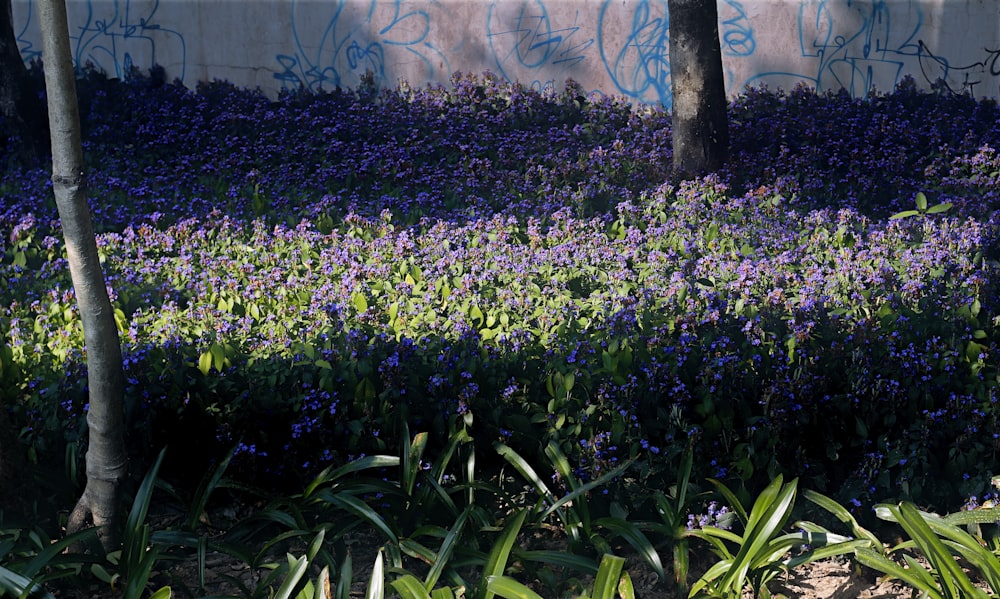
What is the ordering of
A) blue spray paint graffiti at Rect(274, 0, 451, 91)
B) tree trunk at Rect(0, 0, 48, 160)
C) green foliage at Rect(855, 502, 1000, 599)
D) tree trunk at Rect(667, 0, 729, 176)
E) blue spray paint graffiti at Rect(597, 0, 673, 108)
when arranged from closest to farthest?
green foliage at Rect(855, 502, 1000, 599) < tree trunk at Rect(667, 0, 729, 176) < tree trunk at Rect(0, 0, 48, 160) < blue spray paint graffiti at Rect(597, 0, 673, 108) < blue spray paint graffiti at Rect(274, 0, 451, 91)

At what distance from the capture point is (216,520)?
124 inches

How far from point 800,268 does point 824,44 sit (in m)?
4.49

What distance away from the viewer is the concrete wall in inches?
317

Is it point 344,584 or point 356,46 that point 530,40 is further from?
point 344,584

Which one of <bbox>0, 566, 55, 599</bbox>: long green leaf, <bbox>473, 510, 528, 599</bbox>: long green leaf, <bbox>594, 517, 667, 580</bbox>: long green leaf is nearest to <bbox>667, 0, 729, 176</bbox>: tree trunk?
→ <bbox>594, 517, 667, 580</bbox>: long green leaf

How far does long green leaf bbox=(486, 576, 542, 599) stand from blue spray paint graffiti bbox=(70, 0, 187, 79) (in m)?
7.65

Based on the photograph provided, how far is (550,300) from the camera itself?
3977 mm

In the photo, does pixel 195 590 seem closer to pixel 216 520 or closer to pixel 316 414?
pixel 216 520

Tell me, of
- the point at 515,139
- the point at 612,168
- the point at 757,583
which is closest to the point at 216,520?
the point at 757,583

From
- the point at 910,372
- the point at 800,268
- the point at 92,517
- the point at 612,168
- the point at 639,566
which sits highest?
the point at 612,168

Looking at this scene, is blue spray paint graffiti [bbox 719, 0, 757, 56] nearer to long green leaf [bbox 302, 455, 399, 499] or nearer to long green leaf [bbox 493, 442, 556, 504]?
long green leaf [bbox 493, 442, 556, 504]

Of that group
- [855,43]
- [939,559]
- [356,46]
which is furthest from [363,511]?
[855,43]

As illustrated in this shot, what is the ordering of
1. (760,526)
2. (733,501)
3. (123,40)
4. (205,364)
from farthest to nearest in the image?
(123,40), (205,364), (733,501), (760,526)

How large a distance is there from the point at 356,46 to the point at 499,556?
6.86 metres
